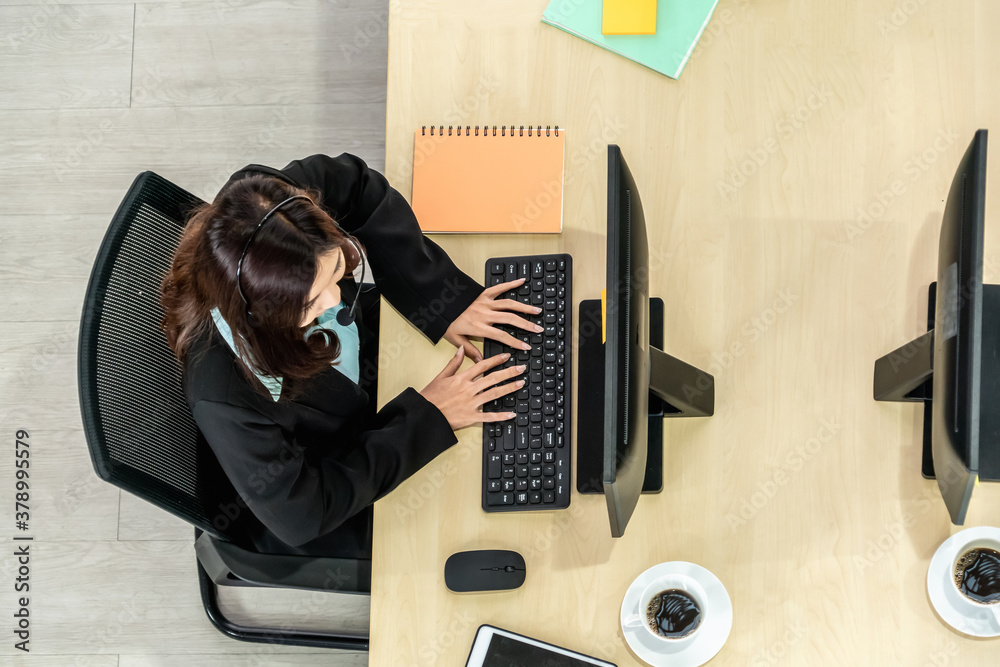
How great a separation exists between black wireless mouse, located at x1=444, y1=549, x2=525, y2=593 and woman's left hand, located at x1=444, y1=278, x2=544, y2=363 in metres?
0.28

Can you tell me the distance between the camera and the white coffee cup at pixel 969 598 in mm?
970

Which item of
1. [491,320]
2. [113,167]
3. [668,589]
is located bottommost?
[668,589]

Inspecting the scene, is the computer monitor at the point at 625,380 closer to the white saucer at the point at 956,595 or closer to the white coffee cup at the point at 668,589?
the white coffee cup at the point at 668,589

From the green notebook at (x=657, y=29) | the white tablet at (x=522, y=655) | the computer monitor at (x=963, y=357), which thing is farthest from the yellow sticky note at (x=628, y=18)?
the white tablet at (x=522, y=655)

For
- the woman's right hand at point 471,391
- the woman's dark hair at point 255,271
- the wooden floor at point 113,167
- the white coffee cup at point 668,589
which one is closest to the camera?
the woman's dark hair at point 255,271

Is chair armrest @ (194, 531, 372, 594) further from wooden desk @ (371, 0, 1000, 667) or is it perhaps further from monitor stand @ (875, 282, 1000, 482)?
monitor stand @ (875, 282, 1000, 482)

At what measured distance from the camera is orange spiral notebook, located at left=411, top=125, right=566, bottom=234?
1159 millimetres

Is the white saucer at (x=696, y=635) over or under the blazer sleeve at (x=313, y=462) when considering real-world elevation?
under

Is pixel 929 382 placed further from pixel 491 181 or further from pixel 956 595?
pixel 491 181

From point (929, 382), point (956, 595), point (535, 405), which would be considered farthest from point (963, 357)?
point (535, 405)

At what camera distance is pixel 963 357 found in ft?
2.53

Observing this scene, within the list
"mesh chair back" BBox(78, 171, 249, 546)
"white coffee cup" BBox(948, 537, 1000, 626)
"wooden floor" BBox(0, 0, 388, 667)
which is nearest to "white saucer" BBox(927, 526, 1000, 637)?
"white coffee cup" BBox(948, 537, 1000, 626)

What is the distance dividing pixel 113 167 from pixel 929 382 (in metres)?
1.84

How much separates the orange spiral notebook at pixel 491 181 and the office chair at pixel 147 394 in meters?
0.35
